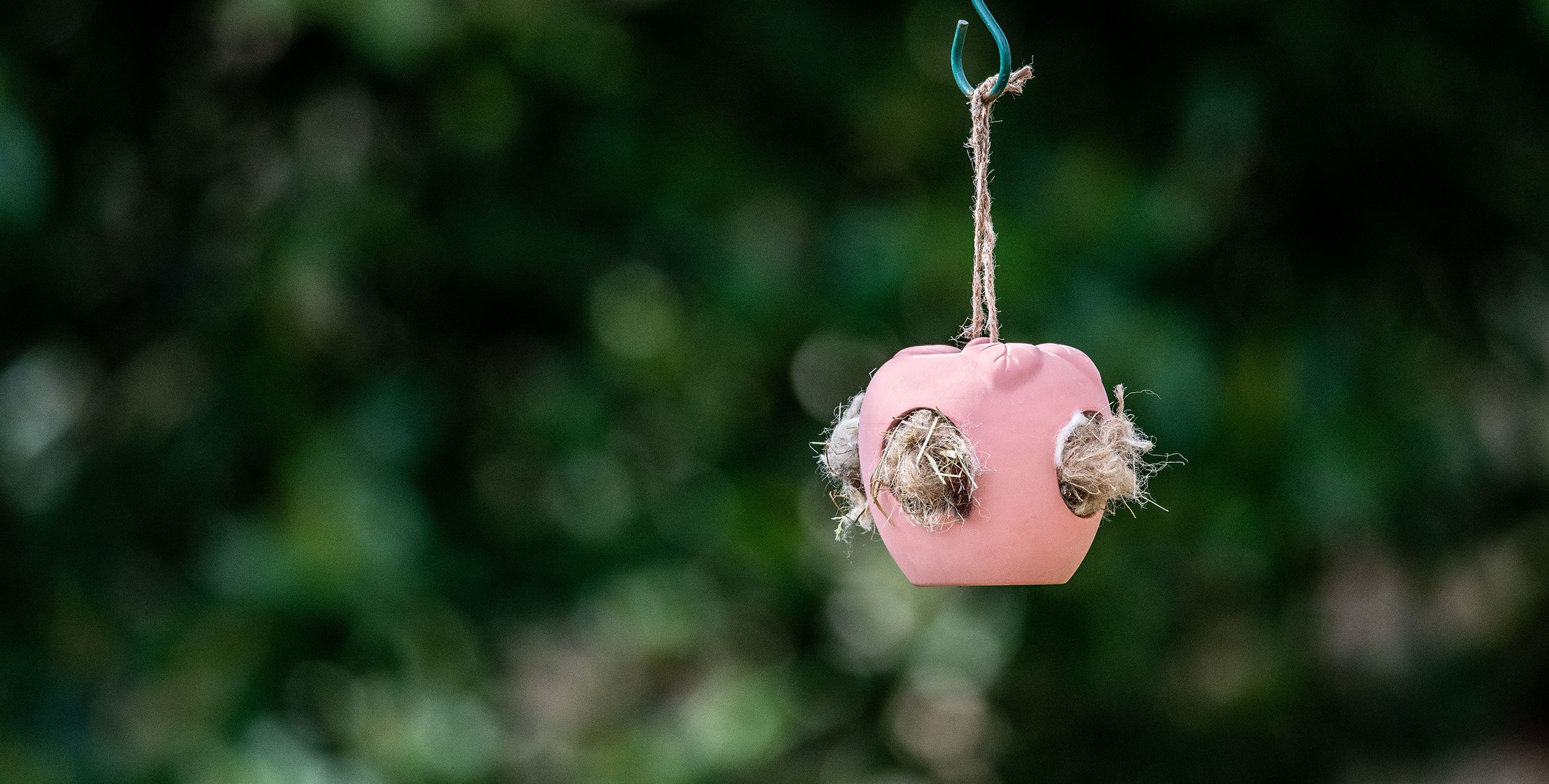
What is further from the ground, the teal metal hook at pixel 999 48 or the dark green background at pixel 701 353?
the dark green background at pixel 701 353

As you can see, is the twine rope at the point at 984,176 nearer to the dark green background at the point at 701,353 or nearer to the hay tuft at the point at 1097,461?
the hay tuft at the point at 1097,461

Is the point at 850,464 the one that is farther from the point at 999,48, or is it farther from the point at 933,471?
the point at 999,48

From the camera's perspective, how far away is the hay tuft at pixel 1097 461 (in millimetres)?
837

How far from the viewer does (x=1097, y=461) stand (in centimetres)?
84

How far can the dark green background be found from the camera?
2377mm

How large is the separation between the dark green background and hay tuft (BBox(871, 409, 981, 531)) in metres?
1.37

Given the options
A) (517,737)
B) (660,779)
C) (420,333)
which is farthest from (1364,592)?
(420,333)

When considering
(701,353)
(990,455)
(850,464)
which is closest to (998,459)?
(990,455)

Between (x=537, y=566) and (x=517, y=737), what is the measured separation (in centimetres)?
56

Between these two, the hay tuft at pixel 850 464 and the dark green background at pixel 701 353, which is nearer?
the hay tuft at pixel 850 464

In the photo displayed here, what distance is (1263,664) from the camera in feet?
9.25

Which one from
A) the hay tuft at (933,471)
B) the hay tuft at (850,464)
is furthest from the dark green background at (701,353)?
the hay tuft at (933,471)

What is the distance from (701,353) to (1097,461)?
1983 millimetres

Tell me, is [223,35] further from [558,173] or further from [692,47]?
[692,47]
